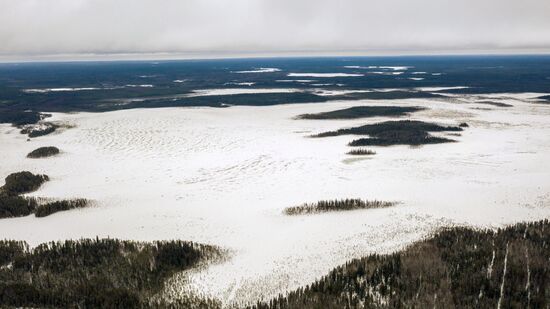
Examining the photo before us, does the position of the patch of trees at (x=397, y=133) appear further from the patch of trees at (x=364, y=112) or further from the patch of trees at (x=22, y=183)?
the patch of trees at (x=22, y=183)

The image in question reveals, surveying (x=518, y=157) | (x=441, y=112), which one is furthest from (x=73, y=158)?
(x=441, y=112)

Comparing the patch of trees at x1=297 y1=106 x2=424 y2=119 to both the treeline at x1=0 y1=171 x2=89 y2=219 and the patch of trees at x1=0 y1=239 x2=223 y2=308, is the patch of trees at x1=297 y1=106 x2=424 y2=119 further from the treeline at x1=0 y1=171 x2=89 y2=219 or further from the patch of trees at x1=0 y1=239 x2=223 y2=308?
the patch of trees at x1=0 y1=239 x2=223 y2=308

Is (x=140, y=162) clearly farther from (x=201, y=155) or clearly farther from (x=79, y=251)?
(x=79, y=251)

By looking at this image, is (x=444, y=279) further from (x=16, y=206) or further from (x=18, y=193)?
(x=18, y=193)

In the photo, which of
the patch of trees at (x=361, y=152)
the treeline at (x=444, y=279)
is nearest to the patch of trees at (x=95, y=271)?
the treeline at (x=444, y=279)

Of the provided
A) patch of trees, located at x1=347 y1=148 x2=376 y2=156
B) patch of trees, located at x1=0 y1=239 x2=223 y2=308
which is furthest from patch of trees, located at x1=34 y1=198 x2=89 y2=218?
patch of trees, located at x1=347 y1=148 x2=376 y2=156
